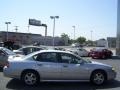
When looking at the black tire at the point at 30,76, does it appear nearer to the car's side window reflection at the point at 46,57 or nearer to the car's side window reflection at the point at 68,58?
the car's side window reflection at the point at 46,57

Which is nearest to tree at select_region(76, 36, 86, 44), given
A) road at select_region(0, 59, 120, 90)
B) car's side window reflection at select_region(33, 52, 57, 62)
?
road at select_region(0, 59, 120, 90)

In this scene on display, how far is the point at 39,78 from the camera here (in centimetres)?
1106

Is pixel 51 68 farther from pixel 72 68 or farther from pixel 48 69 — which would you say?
pixel 72 68

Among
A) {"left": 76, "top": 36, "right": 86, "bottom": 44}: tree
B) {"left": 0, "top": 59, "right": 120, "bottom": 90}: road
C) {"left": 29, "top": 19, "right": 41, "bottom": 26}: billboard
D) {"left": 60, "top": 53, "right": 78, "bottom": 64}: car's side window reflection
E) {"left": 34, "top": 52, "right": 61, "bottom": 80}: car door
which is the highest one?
{"left": 29, "top": 19, "right": 41, "bottom": 26}: billboard

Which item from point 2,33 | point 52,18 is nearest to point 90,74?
point 52,18

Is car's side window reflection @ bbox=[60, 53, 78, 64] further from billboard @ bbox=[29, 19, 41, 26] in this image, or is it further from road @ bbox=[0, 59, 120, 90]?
billboard @ bbox=[29, 19, 41, 26]

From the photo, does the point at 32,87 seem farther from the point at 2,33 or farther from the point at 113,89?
the point at 2,33

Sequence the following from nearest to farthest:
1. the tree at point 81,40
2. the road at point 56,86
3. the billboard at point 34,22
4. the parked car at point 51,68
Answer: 1. the road at point 56,86
2. the parked car at point 51,68
3. the billboard at point 34,22
4. the tree at point 81,40

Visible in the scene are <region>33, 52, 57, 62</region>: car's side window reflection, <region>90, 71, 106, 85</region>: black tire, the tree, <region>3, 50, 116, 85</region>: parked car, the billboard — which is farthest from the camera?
the tree

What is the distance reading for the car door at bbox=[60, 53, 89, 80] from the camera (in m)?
11.1

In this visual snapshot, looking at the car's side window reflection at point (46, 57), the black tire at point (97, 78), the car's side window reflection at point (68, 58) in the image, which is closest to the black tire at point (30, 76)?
the car's side window reflection at point (46, 57)

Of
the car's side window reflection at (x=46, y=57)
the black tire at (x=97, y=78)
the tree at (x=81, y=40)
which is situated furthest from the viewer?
the tree at (x=81, y=40)

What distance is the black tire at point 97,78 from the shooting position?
11.4 meters

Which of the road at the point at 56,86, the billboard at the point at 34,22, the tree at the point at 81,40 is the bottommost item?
the road at the point at 56,86
